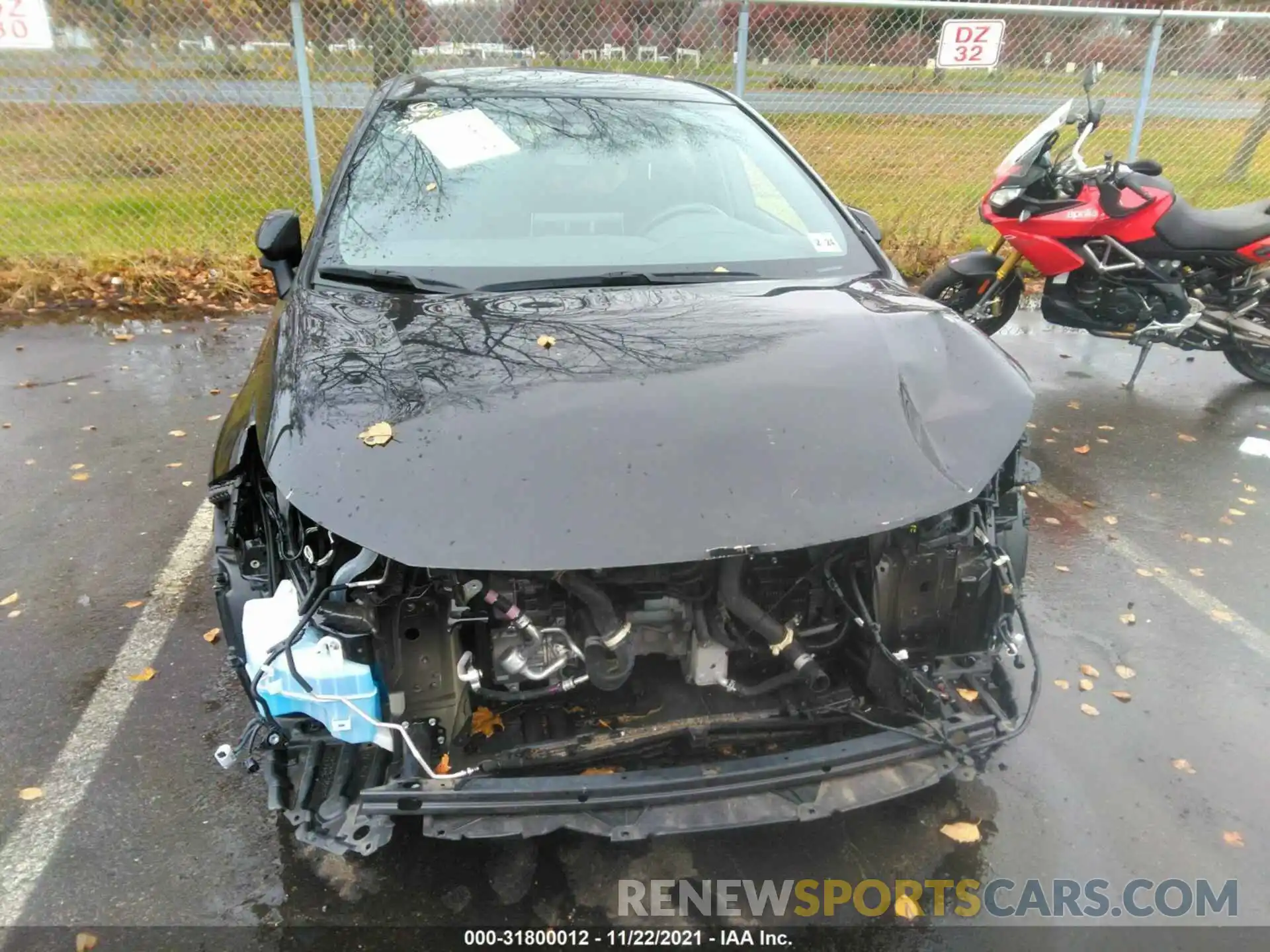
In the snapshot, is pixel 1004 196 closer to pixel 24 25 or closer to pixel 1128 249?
pixel 1128 249

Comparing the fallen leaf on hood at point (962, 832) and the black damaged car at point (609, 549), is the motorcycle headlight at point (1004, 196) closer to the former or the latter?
the black damaged car at point (609, 549)

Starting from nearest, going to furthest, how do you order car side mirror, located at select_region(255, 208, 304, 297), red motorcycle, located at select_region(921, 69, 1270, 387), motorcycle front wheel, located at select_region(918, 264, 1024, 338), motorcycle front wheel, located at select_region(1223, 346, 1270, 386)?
car side mirror, located at select_region(255, 208, 304, 297) → red motorcycle, located at select_region(921, 69, 1270, 387) → motorcycle front wheel, located at select_region(1223, 346, 1270, 386) → motorcycle front wheel, located at select_region(918, 264, 1024, 338)

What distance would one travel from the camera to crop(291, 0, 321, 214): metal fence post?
20.6 feet

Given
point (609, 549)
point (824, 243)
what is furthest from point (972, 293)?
point (609, 549)

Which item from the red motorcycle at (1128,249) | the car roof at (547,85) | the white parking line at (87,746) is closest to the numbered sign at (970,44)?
the red motorcycle at (1128,249)

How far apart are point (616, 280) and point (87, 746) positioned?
2.19m

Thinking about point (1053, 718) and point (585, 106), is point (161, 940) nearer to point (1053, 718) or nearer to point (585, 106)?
point (1053, 718)

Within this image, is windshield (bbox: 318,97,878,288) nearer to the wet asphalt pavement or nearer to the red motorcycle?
the wet asphalt pavement

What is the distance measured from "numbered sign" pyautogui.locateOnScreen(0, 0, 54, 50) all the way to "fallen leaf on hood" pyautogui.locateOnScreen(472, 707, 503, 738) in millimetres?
6678

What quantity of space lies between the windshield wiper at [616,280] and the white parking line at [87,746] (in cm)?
181

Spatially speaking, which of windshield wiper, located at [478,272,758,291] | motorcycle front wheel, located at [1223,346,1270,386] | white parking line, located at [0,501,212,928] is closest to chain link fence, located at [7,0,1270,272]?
motorcycle front wheel, located at [1223,346,1270,386]

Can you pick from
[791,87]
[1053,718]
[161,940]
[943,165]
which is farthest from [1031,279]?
[161,940]

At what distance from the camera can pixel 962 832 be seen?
2432 mm

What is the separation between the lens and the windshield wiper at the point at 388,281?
2656 millimetres
